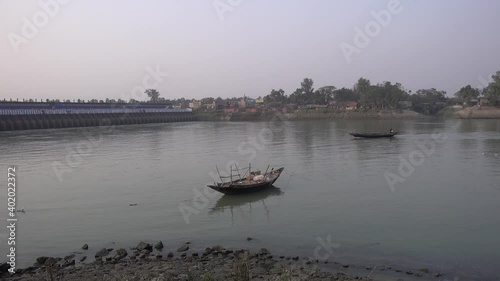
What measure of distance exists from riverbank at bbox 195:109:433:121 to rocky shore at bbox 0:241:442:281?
344 ft

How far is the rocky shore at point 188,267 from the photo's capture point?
10.1 m

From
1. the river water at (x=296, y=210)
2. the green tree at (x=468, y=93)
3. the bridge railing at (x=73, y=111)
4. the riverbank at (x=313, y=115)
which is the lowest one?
the river water at (x=296, y=210)

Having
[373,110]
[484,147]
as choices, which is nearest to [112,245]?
[484,147]

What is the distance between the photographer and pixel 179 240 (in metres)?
13.6

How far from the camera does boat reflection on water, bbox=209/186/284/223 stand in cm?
1709

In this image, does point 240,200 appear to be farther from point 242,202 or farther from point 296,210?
point 296,210

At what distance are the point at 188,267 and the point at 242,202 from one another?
7.51 meters

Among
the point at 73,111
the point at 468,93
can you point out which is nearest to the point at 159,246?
the point at 73,111

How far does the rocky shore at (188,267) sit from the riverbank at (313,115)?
104839 millimetres

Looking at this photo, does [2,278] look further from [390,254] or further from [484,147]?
[484,147]

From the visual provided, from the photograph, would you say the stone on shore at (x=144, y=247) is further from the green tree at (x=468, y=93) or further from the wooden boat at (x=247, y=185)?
the green tree at (x=468, y=93)

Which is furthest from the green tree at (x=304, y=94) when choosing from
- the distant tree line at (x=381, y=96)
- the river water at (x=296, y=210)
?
the river water at (x=296, y=210)

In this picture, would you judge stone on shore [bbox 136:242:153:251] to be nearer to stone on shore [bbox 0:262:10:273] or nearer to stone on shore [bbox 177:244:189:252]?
stone on shore [bbox 177:244:189:252]

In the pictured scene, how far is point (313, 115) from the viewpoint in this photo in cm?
11669
